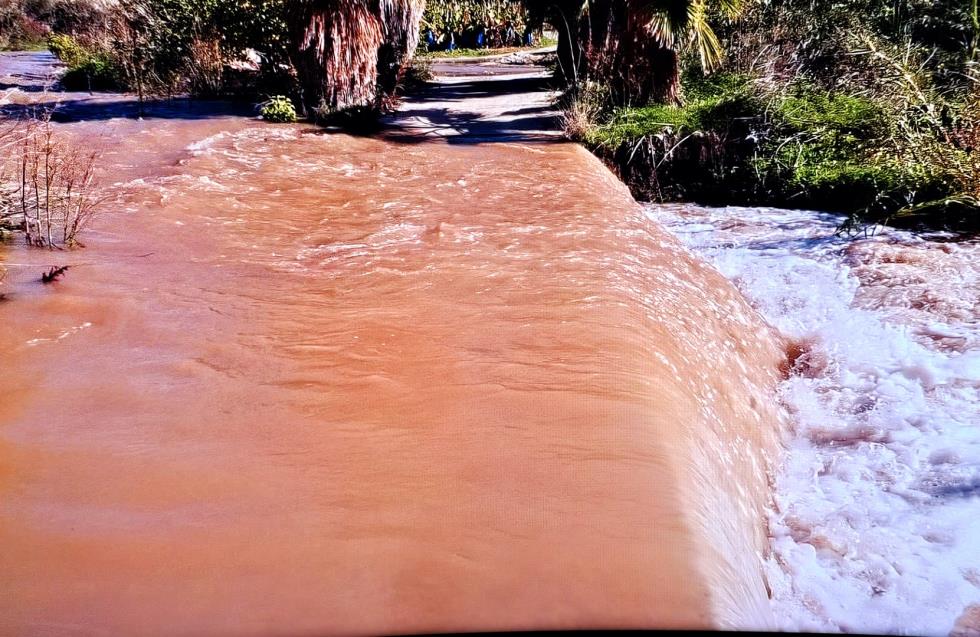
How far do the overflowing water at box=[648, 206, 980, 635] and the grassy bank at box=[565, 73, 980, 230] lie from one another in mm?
824

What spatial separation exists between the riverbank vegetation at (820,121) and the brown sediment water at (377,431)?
10.6ft

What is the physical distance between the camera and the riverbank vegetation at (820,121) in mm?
8352

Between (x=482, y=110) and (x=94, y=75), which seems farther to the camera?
(x=94, y=75)

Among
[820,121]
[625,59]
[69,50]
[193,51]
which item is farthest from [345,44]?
[69,50]

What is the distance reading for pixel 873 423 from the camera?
4781 millimetres

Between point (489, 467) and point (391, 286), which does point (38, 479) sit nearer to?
point (489, 467)

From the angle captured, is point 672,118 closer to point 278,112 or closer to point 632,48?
point 632,48

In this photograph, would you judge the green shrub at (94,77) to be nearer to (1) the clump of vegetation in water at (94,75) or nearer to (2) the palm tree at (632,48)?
(1) the clump of vegetation in water at (94,75)

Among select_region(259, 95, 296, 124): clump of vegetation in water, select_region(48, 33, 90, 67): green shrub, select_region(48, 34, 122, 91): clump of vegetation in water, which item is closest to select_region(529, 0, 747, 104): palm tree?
select_region(259, 95, 296, 124): clump of vegetation in water

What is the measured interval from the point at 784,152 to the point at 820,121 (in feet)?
2.35

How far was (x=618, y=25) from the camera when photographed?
11.4 meters

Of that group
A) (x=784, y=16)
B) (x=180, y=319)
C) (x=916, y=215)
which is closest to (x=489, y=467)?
(x=180, y=319)

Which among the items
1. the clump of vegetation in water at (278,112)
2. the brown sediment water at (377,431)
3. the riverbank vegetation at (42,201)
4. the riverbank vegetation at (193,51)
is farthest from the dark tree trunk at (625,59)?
the riverbank vegetation at (42,201)

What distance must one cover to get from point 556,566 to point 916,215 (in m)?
7.11
